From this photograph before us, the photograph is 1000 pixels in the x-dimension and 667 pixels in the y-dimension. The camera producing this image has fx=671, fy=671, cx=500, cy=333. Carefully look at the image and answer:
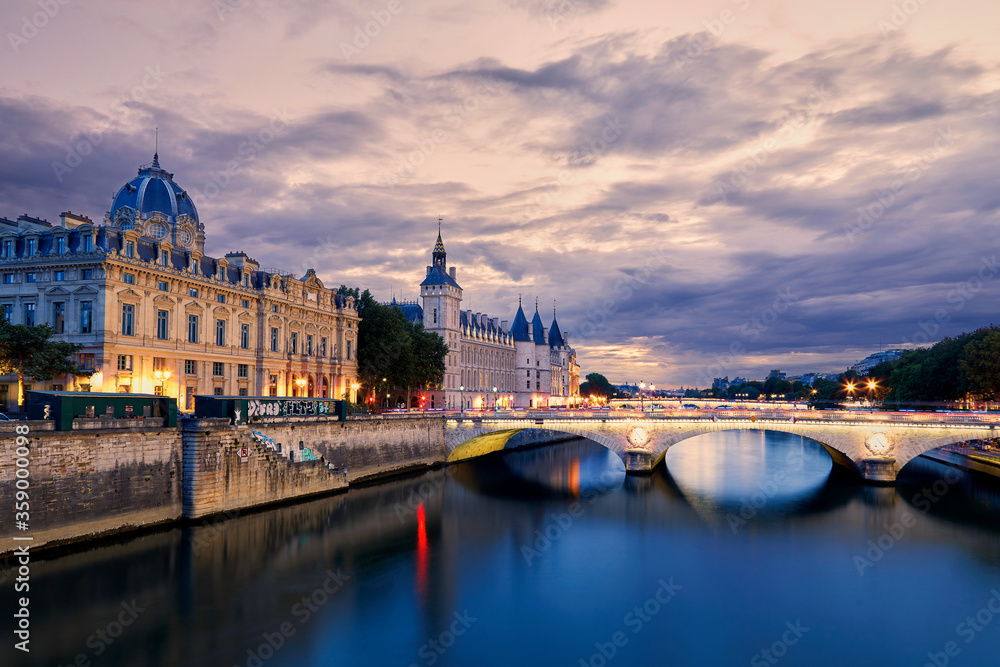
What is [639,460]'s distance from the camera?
59719 mm

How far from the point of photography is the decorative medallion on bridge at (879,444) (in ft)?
177

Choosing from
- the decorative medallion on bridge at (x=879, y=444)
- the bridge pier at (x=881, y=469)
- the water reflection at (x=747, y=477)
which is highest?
the decorative medallion on bridge at (x=879, y=444)

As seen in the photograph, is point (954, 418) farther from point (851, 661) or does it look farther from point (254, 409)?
point (254, 409)

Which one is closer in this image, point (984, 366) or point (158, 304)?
point (158, 304)

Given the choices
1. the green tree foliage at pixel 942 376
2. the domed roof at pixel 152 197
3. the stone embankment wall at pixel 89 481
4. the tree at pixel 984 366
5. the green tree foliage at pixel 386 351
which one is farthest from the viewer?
the green tree foliage at pixel 942 376

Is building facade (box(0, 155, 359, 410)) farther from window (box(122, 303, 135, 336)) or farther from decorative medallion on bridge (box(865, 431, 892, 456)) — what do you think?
decorative medallion on bridge (box(865, 431, 892, 456))

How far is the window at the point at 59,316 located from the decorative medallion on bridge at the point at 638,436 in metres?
45.2

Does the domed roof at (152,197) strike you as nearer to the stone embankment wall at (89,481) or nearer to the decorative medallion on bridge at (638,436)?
the stone embankment wall at (89,481)

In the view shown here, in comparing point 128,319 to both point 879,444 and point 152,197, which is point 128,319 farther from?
point 879,444

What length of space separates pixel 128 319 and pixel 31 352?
24.7 feet

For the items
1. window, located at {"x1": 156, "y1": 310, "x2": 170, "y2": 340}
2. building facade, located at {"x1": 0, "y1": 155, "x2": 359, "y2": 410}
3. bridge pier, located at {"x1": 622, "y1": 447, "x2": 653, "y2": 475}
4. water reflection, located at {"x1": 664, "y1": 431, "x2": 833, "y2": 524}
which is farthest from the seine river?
window, located at {"x1": 156, "y1": 310, "x2": 170, "y2": 340}

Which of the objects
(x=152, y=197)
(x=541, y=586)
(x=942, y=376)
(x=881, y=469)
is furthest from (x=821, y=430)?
(x=152, y=197)

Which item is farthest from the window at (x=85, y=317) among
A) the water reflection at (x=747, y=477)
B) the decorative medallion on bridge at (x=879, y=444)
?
the decorative medallion on bridge at (x=879, y=444)

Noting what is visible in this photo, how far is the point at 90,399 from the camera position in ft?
109
